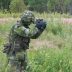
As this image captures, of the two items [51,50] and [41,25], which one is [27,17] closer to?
Answer: [41,25]

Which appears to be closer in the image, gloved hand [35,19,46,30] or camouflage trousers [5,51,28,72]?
gloved hand [35,19,46,30]

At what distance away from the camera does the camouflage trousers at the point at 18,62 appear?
18.1 ft

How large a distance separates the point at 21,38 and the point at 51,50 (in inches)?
152

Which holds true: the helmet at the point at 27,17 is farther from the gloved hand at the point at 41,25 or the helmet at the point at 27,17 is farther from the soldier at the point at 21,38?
the gloved hand at the point at 41,25

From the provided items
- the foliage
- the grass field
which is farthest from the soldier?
the foliage

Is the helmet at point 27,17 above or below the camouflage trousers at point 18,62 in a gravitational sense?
above

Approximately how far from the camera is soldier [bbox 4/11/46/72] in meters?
5.27

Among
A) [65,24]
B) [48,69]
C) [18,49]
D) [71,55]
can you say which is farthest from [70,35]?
[18,49]

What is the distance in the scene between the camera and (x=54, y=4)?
52.1 meters

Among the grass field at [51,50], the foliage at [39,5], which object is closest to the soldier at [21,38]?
the grass field at [51,50]

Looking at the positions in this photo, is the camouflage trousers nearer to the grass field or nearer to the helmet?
the grass field

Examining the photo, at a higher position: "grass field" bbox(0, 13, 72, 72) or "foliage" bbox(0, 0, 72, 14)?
"grass field" bbox(0, 13, 72, 72)

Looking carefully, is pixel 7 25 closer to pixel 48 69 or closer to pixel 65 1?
pixel 48 69

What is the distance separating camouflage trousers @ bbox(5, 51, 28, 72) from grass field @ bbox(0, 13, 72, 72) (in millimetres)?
234
